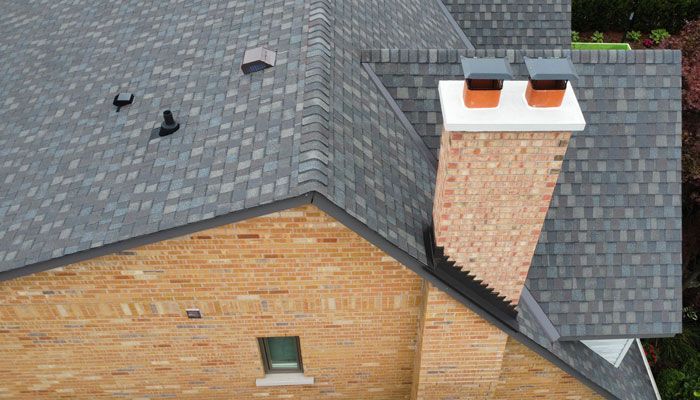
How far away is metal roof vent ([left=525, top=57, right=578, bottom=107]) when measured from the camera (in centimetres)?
614

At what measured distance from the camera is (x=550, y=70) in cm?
620

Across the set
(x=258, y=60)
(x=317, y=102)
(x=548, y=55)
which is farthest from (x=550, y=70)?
(x=258, y=60)

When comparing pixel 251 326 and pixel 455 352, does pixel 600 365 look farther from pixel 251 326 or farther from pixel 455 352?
pixel 251 326

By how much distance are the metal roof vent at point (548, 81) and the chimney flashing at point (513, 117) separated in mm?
97

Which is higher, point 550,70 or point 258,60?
point 550,70

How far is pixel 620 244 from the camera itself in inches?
378

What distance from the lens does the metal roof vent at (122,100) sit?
32.1ft

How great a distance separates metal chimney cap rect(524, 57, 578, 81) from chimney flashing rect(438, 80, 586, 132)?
0.32 meters

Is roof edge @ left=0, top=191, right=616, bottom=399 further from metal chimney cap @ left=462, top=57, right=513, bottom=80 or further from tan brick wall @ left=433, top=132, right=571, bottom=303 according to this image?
metal chimney cap @ left=462, top=57, right=513, bottom=80

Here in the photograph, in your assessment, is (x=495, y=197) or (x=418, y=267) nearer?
(x=495, y=197)

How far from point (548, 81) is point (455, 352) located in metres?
4.54

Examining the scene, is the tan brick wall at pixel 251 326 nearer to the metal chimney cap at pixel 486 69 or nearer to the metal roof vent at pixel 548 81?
the metal chimney cap at pixel 486 69

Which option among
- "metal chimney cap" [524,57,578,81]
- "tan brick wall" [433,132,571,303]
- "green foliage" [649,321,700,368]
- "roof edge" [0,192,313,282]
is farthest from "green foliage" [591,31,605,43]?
Result: "roof edge" [0,192,313,282]

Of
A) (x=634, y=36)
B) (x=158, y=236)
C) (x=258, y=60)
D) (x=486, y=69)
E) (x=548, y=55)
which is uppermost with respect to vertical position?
(x=486, y=69)
